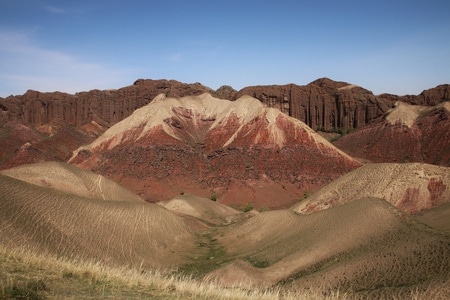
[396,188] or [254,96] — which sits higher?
[254,96]

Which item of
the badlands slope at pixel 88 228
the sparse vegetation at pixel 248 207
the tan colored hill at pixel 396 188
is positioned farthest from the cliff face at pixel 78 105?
the badlands slope at pixel 88 228

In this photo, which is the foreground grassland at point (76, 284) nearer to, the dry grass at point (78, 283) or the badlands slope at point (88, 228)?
the dry grass at point (78, 283)

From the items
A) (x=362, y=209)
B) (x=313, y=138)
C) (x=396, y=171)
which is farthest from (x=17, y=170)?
(x=313, y=138)

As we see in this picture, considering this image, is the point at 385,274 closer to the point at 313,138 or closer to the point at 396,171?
the point at 396,171

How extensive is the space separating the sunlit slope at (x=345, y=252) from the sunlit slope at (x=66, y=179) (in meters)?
16.4

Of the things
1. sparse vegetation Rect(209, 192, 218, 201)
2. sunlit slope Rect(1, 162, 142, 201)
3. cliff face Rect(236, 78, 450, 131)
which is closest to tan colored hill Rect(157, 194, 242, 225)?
sparse vegetation Rect(209, 192, 218, 201)

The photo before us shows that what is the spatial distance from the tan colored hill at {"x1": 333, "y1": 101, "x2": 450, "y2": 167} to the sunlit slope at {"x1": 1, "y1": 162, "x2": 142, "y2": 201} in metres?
61.9

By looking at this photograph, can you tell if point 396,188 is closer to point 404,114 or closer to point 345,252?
point 345,252

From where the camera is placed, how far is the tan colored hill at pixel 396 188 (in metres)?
44.0

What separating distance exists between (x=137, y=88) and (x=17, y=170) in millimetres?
95062

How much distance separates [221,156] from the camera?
86.5 m

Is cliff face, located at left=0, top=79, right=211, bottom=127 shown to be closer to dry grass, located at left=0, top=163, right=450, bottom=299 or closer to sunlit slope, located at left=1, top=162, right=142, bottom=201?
sunlit slope, located at left=1, top=162, right=142, bottom=201

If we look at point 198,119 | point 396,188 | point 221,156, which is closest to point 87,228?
point 396,188

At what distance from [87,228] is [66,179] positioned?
58.0ft
